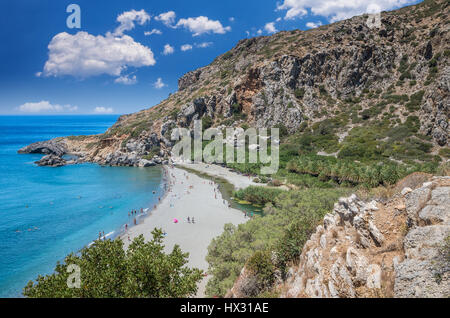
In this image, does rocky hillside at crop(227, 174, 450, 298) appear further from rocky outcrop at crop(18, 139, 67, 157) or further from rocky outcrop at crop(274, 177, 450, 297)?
rocky outcrop at crop(18, 139, 67, 157)

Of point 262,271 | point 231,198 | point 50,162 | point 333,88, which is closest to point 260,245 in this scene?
point 262,271

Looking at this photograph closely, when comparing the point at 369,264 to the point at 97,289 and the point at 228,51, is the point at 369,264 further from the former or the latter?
the point at 228,51

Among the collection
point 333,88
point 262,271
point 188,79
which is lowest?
point 262,271

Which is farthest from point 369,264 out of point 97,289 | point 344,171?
point 344,171

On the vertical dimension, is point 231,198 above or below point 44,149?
below

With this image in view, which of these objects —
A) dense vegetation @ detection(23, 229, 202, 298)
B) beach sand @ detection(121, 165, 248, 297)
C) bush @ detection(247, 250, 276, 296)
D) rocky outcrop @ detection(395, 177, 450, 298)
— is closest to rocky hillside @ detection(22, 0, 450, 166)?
beach sand @ detection(121, 165, 248, 297)

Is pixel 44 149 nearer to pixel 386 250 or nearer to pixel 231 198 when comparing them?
pixel 231 198
